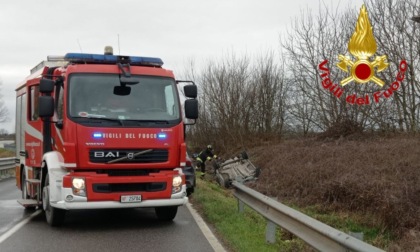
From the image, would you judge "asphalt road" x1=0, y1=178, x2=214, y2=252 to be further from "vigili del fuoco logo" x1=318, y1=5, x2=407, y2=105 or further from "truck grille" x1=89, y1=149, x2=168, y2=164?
"vigili del fuoco logo" x1=318, y1=5, x2=407, y2=105

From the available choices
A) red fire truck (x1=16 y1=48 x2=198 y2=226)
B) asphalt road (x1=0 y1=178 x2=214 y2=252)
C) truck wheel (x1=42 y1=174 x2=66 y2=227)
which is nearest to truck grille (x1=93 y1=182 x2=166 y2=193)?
red fire truck (x1=16 y1=48 x2=198 y2=226)

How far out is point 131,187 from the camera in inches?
331

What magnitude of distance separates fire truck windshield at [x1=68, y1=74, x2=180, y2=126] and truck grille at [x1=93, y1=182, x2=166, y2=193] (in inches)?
43.2

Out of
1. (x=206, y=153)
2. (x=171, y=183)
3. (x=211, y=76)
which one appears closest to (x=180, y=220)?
(x=171, y=183)

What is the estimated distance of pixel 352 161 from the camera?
1563 centimetres

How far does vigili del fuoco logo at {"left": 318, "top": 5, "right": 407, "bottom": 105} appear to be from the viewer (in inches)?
762

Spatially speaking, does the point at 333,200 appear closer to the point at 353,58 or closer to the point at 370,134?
the point at 370,134

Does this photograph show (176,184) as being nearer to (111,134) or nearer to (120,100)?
(111,134)

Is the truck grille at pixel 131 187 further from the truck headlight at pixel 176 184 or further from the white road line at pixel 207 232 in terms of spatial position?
the white road line at pixel 207 232

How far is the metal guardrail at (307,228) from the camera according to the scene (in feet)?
14.6

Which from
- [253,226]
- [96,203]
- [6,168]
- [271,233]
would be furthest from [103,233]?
[6,168]

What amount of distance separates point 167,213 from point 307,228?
14.5 feet

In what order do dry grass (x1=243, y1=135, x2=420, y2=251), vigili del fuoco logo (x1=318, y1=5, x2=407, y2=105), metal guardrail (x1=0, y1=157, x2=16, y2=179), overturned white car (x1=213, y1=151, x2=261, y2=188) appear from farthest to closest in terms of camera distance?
1. metal guardrail (x1=0, y1=157, x2=16, y2=179)
2. vigili del fuoco logo (x1=318, y1=5, x2=407, y2=105)
3. overturned white car (x1=213, y1=151, x2=261, y2=188)
4. dry grass (x1=243, y1=135, x2=420, y2=251)

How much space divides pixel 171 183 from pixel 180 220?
56.7 inches
